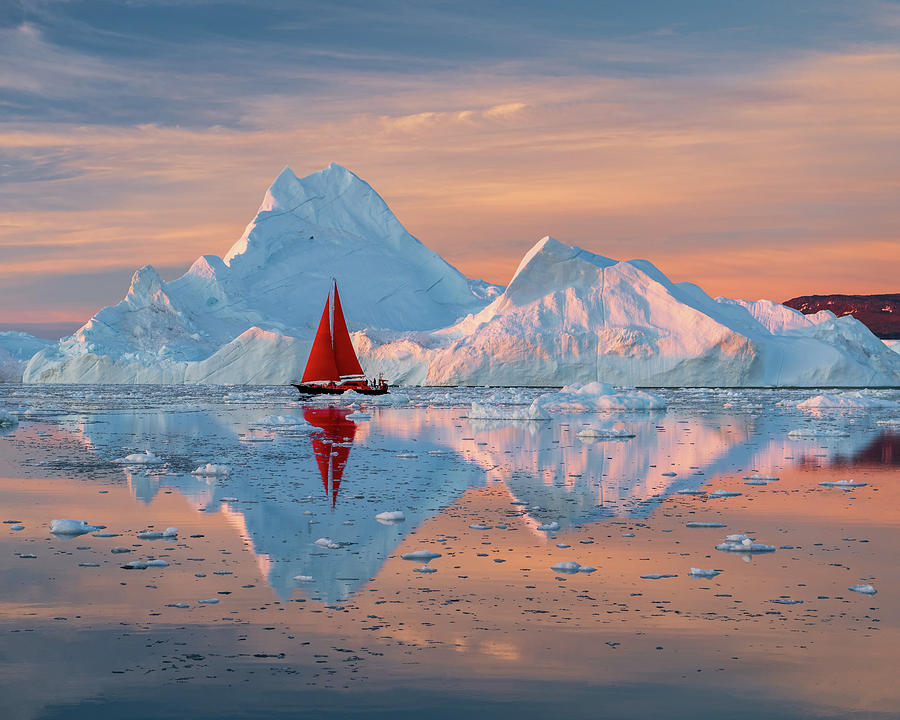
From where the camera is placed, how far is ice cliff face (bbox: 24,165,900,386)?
56.8 metres

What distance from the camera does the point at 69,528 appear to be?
8680 millimetres

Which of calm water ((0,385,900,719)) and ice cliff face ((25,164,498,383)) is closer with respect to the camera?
calm water ((0,385,900,719))

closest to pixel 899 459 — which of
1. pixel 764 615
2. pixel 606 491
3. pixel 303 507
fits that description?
pixel 606 491

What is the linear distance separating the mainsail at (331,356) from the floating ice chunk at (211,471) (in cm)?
3547

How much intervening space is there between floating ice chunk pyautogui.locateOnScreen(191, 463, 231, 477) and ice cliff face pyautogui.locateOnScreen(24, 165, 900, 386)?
4491 cm

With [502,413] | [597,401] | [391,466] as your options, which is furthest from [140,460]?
[597,401]

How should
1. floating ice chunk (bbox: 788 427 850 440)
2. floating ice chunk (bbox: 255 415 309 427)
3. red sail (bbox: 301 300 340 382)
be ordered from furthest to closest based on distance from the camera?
1. red sail (bbox: 301 300 340 382)
2. floating ice chunk (bbox: 255 415 309 427)
3. floating ice chunk (bbox: 788 427 850 440)

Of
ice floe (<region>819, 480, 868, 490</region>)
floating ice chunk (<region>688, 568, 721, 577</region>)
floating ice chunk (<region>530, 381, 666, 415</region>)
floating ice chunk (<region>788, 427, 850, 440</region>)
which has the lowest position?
floating ice chunk (<region>688, 568, 721, 577</region>)

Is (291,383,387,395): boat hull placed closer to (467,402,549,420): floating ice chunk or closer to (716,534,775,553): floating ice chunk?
(467,402,549,420): floating ice chunk

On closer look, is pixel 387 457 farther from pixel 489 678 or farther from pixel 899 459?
pixel 489 678

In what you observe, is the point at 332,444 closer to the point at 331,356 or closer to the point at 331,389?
the point at 331,389

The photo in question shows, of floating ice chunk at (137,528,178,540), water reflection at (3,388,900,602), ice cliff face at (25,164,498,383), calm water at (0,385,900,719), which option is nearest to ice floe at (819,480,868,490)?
calm water at (0,385,900,719)

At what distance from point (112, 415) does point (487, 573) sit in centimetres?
2431

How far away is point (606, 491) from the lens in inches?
453
